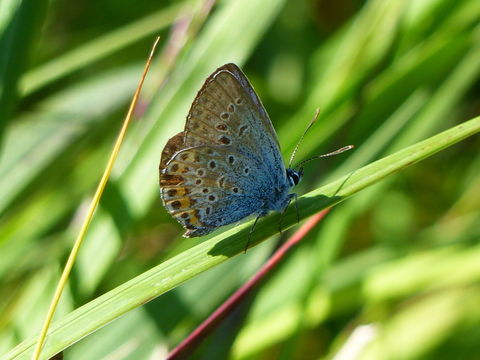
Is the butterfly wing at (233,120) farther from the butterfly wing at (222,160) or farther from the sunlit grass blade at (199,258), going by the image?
the sunlit grass blade at (199,258)

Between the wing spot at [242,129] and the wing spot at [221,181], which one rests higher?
the wing spot at [242,129]

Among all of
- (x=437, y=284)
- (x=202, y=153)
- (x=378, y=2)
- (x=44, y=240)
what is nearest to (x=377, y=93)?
(x=378, y=2)

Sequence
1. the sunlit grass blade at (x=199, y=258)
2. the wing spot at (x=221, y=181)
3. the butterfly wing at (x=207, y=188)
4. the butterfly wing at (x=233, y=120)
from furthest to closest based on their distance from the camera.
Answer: the wing spot at (x=221, y=181)
the butterfly wing at (x=207, y=188)
the butterfly wing at (x=233, y=120)
the sunlit grass blade at (x=199, y=258)

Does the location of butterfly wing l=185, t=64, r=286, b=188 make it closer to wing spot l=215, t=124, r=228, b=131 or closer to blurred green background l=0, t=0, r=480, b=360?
wing spot l=215, t=124, r=228, b=131

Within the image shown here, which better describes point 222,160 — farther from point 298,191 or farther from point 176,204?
point 298,191

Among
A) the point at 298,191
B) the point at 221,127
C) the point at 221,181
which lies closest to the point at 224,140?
the point at 221,127

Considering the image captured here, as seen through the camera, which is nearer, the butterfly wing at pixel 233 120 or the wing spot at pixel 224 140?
the butterfly wing at pixel 233 120

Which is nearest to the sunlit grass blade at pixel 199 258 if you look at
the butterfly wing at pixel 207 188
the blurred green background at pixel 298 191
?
the butterfly wing at pixel 207 188
